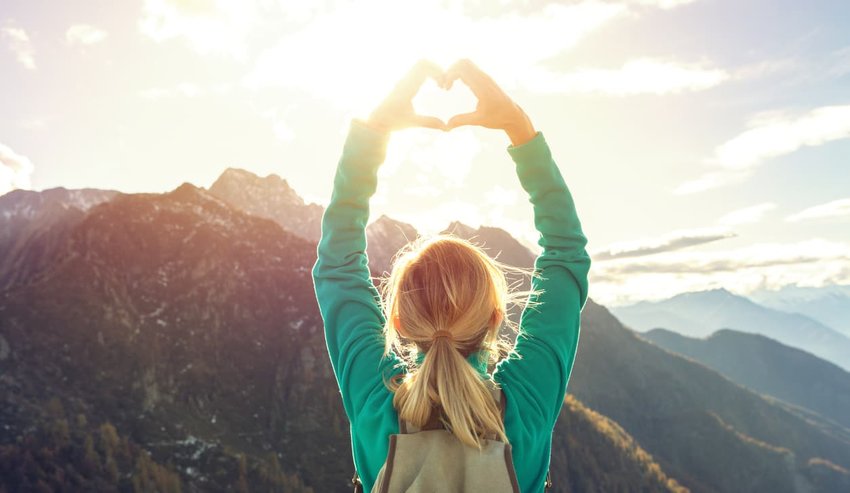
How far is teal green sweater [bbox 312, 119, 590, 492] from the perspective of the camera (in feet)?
10.9

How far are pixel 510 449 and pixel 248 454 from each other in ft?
389

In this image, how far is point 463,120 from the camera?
3861 millimetres

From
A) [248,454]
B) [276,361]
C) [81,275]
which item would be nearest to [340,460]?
[248,454]

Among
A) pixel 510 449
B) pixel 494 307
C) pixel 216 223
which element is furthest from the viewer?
pixel 216 223

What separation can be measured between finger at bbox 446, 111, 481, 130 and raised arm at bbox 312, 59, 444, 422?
0.24ft

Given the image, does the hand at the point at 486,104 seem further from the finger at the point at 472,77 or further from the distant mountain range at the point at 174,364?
the distant mountain range at the point at 174,364

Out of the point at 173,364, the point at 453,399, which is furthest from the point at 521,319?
the point at 173,364

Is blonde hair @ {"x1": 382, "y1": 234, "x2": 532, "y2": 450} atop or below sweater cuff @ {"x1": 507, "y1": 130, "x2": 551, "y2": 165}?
below

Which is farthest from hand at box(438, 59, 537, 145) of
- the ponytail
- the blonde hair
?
the ponytail

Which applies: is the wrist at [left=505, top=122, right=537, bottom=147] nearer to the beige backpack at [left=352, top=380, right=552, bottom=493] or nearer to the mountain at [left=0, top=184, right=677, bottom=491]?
the beige backpack at [left=352, top=380, right=552, bottom=493]

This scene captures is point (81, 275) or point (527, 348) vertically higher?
point (81, 275)

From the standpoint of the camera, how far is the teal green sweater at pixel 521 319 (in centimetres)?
331

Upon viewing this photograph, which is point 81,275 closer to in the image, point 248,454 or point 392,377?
point 248,454

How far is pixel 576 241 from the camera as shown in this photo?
13.8 feet
